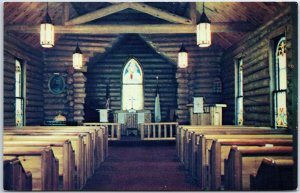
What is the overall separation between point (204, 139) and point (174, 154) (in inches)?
188

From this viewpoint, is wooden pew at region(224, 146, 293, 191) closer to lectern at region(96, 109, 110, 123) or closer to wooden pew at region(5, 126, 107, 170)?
wooden pew at region(5, 126, 107, 170)

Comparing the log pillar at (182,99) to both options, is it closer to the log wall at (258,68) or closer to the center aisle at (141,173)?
the log wall at (258,68)

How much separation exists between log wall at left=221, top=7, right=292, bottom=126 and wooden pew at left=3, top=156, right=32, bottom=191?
5723mm

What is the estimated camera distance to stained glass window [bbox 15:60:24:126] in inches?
450

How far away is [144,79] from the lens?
55.6 feet

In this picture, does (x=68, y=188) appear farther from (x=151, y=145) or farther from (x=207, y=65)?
(x=207, y=65)

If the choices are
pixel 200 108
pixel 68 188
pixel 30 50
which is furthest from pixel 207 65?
pixel 68 188

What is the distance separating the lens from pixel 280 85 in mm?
8773

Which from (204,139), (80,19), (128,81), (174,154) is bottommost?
(174,154)

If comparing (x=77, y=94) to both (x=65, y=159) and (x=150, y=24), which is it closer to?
(x=150, y=24)

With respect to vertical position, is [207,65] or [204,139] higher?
[207,65]

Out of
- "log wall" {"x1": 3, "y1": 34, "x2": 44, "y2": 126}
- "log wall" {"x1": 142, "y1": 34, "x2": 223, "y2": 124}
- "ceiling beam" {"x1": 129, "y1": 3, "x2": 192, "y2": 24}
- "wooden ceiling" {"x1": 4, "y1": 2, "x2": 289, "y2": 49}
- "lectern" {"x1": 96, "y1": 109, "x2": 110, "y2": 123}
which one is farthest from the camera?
"lectern" {"x1": 96, "y1": 109, "x2": 110, "y2": 123}

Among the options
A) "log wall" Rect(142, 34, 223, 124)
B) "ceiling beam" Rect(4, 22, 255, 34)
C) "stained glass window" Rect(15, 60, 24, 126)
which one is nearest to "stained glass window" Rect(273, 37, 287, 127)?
"ceiling beam" Rect(4, 22, 255, 34)

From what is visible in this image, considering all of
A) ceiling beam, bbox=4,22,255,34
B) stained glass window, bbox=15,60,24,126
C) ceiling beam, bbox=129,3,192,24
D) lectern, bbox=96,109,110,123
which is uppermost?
ceiling beam, bbox=129,3,192,24
